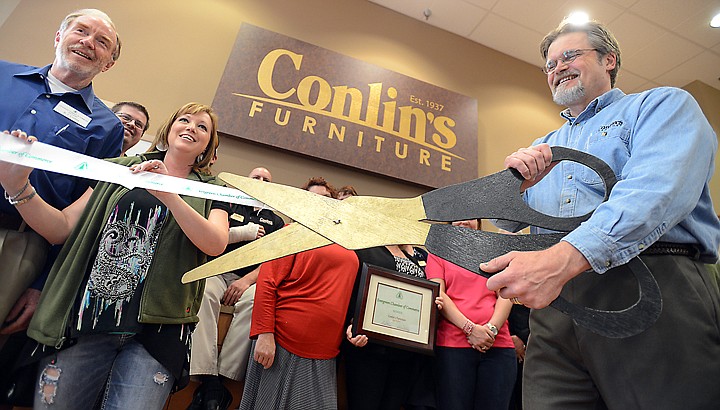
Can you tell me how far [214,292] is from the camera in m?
Answer: 1.65

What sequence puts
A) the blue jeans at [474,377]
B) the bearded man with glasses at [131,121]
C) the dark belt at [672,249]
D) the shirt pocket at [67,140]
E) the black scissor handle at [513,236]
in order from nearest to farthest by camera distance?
the black scissor handle at [513,236] → the dark belt at [672,249] → the shirt pocket at [67,140] → the blue jeans at [474,377] → the bearded man with glasses at [131,121]

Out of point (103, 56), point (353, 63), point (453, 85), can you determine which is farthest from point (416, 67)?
point (103, 56)

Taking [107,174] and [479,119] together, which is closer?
[107,174]

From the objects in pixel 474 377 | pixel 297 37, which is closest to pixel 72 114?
pixel 474 377

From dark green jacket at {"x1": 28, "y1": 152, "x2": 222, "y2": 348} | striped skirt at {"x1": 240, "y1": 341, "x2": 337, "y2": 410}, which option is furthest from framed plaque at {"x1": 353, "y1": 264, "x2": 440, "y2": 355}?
dark green jacket at {"x1": 28, "y1": 152, "x2": 222, "y2": 348}

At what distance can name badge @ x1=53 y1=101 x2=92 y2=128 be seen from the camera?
3.77ft

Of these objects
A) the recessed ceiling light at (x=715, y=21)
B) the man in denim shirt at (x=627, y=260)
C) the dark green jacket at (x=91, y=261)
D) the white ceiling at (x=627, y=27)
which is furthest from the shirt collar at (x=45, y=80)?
the recessed ceiling light at (x=715, y=21)

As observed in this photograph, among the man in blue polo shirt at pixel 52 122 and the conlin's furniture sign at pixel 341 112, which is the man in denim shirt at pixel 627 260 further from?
the conlin's furniture sign at pixel 341 112

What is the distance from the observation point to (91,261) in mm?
1010

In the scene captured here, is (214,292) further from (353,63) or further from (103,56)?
(353,63)

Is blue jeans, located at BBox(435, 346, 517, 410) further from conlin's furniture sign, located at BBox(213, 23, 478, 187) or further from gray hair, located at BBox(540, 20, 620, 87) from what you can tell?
conlin's furniture sign, located at BBox(213, 23, 478, 187)

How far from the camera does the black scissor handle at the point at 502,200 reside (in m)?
0.74

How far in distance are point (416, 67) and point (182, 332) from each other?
10.2 ft

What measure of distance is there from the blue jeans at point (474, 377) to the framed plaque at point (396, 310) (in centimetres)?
13
